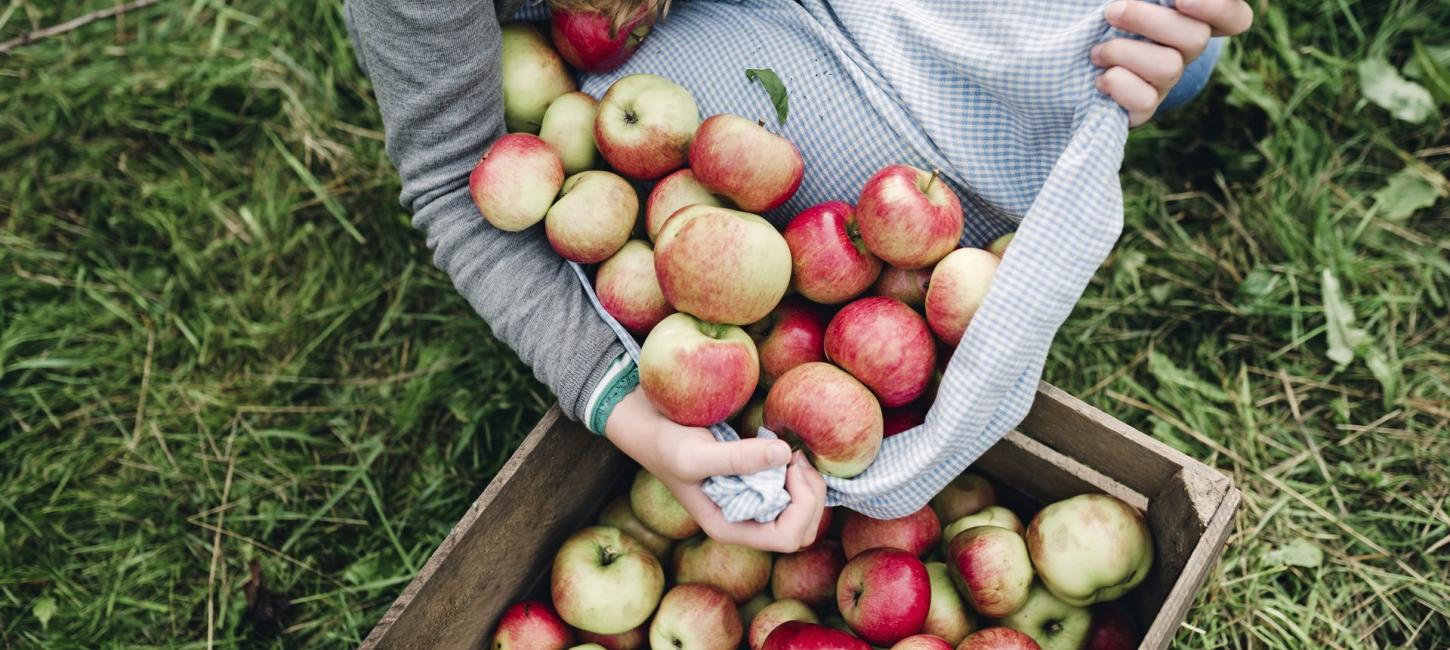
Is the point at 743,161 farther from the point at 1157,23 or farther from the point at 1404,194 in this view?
the point at 1404,194

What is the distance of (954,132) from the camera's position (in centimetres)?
161

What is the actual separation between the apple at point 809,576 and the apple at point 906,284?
50 centimetres

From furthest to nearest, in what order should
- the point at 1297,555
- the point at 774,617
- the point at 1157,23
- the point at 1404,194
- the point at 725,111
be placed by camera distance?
the point at 1404,194, the point at 1297,555, the point at 725,111, the point at 774,617, the point at 1157,23

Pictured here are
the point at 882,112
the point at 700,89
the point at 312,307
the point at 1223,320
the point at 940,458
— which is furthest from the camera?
the point at 312,307

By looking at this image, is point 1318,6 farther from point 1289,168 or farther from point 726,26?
point 726,26

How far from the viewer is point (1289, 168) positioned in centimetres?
241

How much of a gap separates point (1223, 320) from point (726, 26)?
144cm

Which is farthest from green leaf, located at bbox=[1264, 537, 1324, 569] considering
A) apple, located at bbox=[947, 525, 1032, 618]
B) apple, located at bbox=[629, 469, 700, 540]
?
apple, located at bbox=[629, 469, 700, 540]

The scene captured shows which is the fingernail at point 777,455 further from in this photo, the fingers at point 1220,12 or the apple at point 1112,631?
the fingers at point 1220,12

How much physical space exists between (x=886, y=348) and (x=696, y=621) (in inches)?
23.0

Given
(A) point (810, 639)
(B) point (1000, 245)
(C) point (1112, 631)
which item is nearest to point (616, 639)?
(A) point (810, 639)

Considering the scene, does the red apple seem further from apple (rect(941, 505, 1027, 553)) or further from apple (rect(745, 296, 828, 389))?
apple (rect(941, 505, 1027, 553))

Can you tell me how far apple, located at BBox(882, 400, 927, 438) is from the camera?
5.16 ft

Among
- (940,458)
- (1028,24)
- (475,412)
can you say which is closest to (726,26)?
(1028,24)
